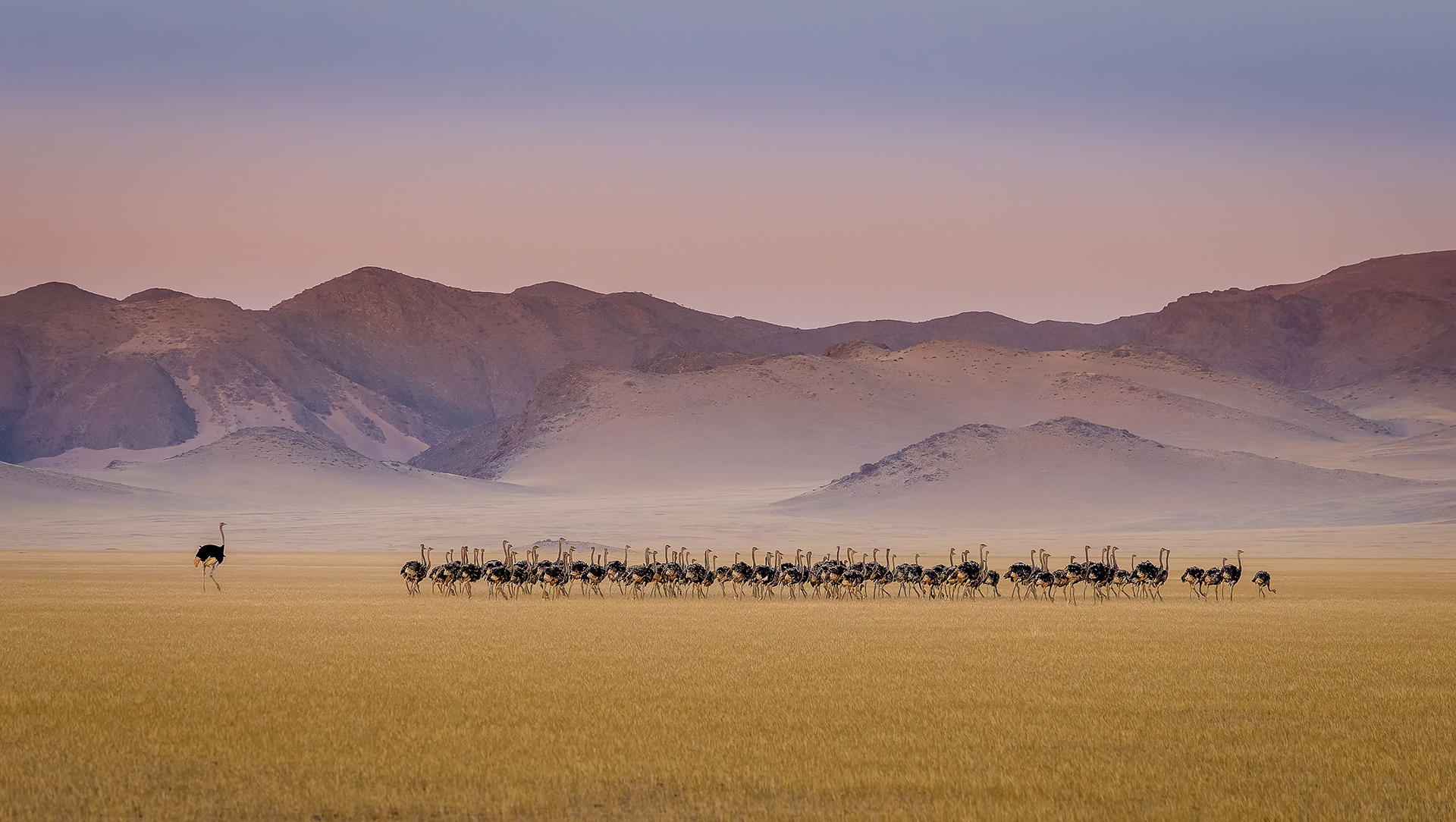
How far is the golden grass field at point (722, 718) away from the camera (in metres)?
11.0

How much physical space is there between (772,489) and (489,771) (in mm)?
116087

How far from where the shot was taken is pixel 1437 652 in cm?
2105

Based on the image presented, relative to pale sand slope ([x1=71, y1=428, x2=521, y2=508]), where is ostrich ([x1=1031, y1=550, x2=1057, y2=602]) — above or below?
below

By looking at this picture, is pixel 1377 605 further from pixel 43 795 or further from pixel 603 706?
pixel 43 795

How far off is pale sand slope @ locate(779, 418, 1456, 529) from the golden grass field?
69.8 m

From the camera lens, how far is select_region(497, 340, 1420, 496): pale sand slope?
143 meters

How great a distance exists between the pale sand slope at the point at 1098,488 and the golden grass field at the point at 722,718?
Answer: 2748 inches

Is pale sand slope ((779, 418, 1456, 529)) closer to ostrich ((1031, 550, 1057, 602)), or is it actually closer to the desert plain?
the desert plain

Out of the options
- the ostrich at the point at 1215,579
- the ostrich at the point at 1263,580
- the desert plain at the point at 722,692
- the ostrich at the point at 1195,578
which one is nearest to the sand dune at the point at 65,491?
the desert plain at the point at 722,692

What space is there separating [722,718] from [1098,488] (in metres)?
95.5

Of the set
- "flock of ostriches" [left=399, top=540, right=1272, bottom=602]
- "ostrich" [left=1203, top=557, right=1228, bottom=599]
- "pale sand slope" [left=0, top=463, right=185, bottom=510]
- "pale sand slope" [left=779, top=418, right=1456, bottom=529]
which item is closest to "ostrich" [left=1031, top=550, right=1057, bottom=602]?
"flock of ostriches" [left=399, top=540, right=1272, bottom=602]

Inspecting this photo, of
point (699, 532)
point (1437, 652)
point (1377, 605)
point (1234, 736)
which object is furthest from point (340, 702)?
point (699, 532)

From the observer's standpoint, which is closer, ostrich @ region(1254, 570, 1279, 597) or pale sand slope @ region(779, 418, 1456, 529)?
ostrich @ region(1254, 570, 1279, 597)

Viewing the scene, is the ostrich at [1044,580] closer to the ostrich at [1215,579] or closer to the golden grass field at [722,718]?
the ostrich at [1215,579]
